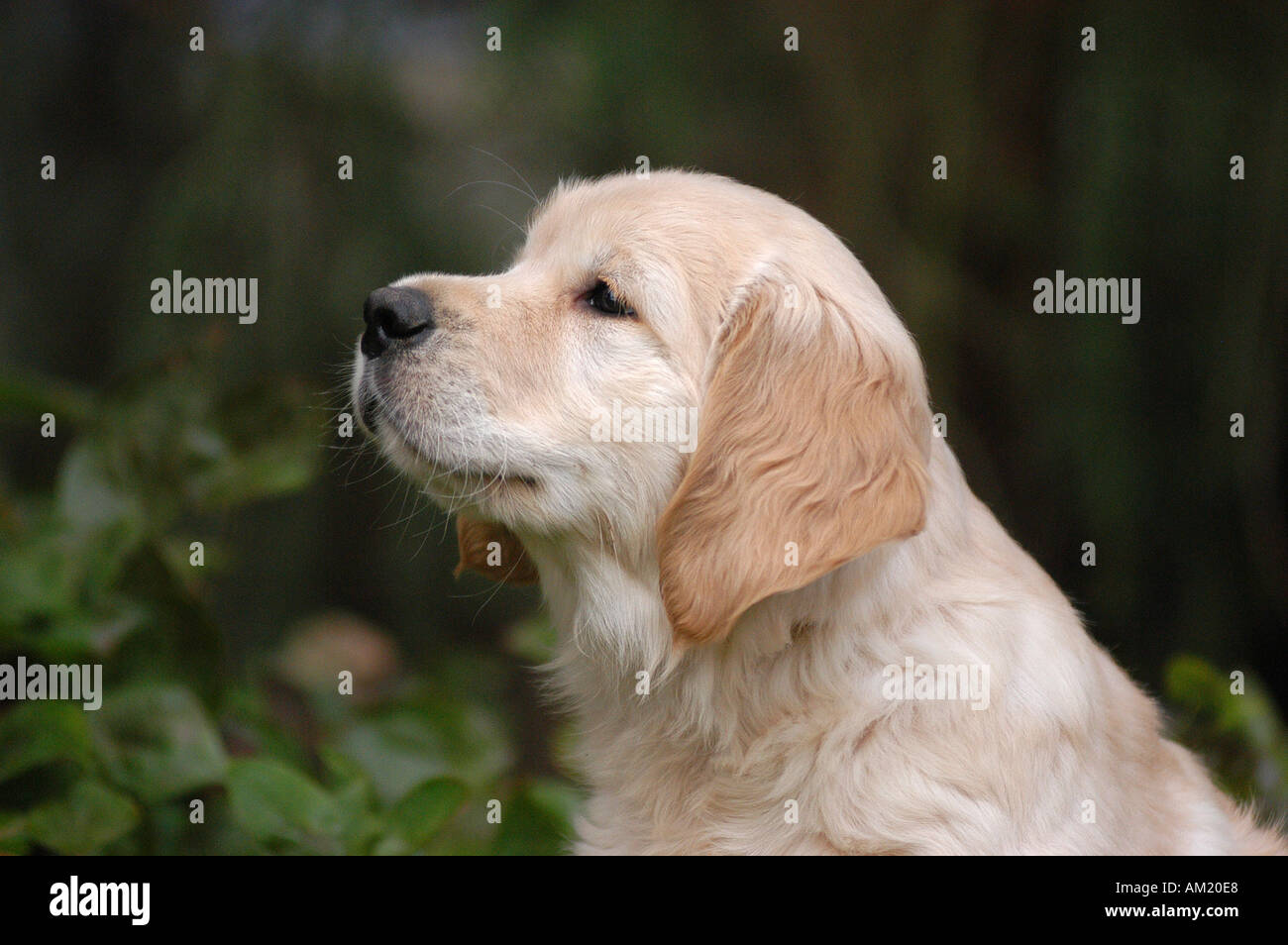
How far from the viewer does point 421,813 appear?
338cm

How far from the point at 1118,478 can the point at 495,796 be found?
2707mm

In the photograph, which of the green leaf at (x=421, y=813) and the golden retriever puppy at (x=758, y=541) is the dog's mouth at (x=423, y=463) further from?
the green leaf at (x=421, y=813)

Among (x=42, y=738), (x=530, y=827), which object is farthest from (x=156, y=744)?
(x=530, y=827)

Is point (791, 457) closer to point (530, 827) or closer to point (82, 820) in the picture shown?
point (530, 827)

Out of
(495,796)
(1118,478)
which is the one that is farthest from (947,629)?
(1118,478)

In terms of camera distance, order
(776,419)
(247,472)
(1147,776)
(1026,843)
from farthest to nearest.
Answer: (247,472) → (1147,776) → (776,419) → (1026,843)

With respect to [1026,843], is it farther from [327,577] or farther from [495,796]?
[327,577]

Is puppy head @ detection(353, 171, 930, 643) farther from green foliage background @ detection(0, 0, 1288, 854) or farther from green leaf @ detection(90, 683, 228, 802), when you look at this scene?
green foliage background @ detection(0, 0, 1288, 854)

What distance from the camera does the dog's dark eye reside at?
2.82m

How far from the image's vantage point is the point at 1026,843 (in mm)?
2516

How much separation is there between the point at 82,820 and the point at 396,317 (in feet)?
5.20

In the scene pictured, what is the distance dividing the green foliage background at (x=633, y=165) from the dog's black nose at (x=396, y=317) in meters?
1.28

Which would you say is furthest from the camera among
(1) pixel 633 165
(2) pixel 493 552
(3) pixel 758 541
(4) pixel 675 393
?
(1) pixel 633 165

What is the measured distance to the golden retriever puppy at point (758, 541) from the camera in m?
2.56
